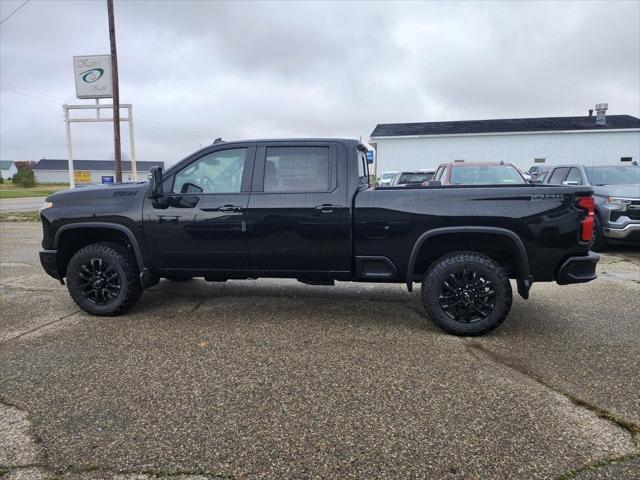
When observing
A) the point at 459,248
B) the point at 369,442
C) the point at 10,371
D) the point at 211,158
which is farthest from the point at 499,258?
the point at 10,371

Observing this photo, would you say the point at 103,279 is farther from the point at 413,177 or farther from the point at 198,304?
the point at 413,177

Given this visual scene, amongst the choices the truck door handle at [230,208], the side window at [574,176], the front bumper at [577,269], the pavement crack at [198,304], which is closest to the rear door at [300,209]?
the truck door handle at [230,208]

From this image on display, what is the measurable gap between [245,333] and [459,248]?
7.47ft

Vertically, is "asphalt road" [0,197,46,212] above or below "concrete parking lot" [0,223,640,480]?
above

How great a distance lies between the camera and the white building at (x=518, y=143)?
27.2 m

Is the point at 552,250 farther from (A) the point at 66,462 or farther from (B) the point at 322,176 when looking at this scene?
(A) the point at 66,462

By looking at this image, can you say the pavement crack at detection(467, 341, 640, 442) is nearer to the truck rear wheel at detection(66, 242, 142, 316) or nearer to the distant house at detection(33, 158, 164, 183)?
the truck rear wheel at detection(66, 242, 142, 316)

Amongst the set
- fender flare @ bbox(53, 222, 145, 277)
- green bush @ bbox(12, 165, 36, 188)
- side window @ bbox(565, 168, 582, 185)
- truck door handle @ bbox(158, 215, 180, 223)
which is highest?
green bush @ bbox(12, 165, 36, 188)

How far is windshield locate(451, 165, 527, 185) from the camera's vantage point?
792cm

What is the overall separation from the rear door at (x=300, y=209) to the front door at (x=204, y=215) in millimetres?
148

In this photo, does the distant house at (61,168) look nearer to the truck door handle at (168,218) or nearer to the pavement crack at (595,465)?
the truck door handle at (168,218)

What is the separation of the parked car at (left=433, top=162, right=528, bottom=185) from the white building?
2070cm

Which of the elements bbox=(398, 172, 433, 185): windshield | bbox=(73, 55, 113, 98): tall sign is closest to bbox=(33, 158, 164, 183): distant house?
bbox=(73, 55, 113, 98): tall sign

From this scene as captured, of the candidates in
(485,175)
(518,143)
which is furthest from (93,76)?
(518,143)
